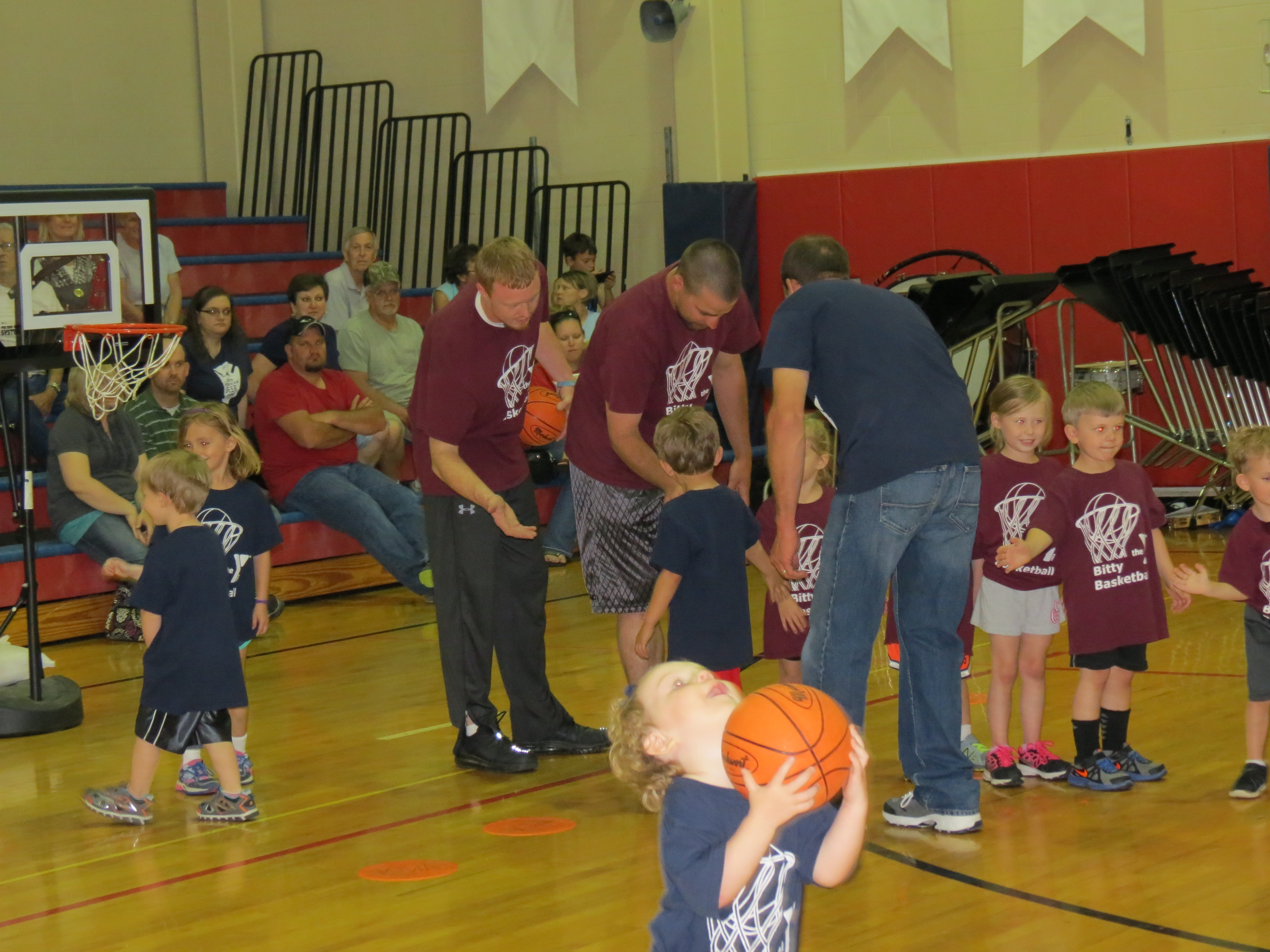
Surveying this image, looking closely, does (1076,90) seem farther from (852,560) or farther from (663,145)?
(852,560)

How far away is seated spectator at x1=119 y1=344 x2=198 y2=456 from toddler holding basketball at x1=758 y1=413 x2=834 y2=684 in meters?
3.78

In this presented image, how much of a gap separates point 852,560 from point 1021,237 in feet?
21.9

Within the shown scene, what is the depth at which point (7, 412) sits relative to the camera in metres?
7.62

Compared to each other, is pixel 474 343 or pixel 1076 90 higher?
pixel 1076 90

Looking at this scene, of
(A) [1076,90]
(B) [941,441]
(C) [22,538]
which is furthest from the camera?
(A) [1076,90]

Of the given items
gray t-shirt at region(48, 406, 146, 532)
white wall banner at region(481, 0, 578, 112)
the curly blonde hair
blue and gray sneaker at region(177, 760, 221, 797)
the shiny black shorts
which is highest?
white wall banner at region(481, 0, 578, 112)

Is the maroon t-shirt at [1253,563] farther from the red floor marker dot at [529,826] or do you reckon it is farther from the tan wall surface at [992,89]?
the tan wall surface at [992,89]

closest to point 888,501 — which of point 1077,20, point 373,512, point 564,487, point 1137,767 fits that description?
point 1137,767

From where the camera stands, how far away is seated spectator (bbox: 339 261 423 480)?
9188 mm

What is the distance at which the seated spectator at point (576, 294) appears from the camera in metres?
9.69

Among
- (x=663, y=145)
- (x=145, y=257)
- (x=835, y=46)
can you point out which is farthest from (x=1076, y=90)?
(x=145, y=257)

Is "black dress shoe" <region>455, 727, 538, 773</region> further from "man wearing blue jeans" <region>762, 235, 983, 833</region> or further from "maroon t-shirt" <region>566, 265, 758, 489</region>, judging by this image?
"man wearing blue jeans" <region>762, 235, 983, 833</region>

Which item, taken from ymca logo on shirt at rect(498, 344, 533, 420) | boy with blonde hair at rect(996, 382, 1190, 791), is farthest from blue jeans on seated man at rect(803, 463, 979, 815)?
ymca logo on shirt at rect(498, 344, 533, 420)

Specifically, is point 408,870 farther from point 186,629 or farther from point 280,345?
point 280,345
